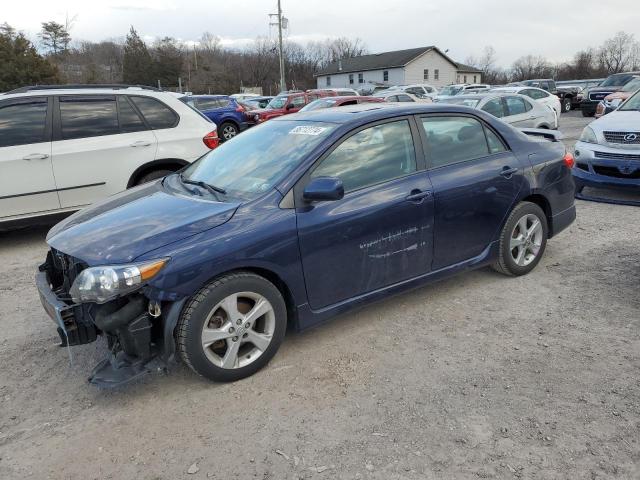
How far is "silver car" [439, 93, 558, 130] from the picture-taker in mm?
11539

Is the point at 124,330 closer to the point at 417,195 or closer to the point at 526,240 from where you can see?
the point at 417,195

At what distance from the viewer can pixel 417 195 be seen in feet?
12.4

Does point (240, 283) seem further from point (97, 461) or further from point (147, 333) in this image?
point (97, 461)

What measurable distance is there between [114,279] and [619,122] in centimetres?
703

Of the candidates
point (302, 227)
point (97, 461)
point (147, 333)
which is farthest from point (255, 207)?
point (97, 461)

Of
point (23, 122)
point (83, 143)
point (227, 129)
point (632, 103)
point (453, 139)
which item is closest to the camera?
point (453, 139)

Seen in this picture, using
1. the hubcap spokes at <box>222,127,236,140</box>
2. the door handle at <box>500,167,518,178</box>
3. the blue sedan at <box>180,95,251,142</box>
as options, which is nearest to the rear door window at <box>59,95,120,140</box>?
the door handle at <box>500,167,518,178</box>

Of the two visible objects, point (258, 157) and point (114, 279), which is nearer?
point (114, 279)

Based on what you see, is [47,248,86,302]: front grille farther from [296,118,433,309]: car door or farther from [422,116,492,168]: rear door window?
[422,116,492,168]: rear door window

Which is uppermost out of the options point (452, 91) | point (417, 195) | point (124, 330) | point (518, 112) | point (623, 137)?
point (452, 91)

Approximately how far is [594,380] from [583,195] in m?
4.81

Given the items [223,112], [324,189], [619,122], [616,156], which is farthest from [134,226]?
[223,112]

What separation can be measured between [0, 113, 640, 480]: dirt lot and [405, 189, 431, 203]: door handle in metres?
0.94

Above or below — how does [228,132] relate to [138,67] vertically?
below
